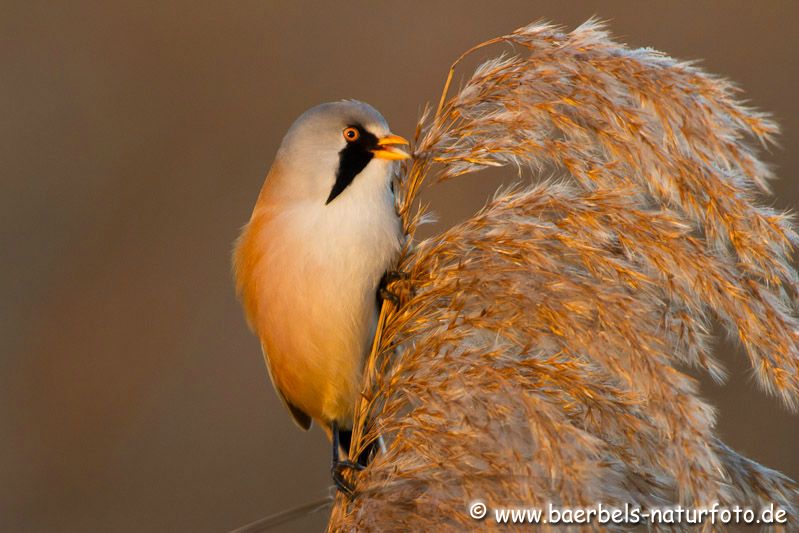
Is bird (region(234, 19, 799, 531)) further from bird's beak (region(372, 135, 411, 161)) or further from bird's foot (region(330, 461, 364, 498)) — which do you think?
bird's beak (region(372, 135, 411, 161))

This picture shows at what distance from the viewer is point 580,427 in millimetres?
1481

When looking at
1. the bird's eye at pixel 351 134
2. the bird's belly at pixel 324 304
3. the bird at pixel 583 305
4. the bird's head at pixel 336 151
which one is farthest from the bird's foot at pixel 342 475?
the bird's eye at pixel 351 134

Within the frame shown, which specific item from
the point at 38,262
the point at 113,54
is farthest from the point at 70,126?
the point at 38,262

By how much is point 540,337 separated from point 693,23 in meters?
3.63

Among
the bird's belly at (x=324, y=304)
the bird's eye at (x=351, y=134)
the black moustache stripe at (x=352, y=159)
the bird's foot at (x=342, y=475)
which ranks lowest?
the bird's foot at (x=342, y=475)

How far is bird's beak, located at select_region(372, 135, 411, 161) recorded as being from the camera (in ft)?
6.54

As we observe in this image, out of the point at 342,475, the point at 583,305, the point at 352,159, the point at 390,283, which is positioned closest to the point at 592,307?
the point at 583,305

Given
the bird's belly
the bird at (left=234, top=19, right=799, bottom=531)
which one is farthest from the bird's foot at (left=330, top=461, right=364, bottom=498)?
the bird's belly

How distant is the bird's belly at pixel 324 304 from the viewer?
6.41 feet

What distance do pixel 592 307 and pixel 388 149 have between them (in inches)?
29.6

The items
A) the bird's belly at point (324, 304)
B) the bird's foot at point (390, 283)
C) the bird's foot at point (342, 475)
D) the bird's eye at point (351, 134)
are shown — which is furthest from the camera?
the bird's eye at point (351, 134)

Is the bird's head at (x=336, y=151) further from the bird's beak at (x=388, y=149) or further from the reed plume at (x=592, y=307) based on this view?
the reed plume at (x=592, y=307)

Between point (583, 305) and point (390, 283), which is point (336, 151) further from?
point (583, 305)

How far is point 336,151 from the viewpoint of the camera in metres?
2.09
